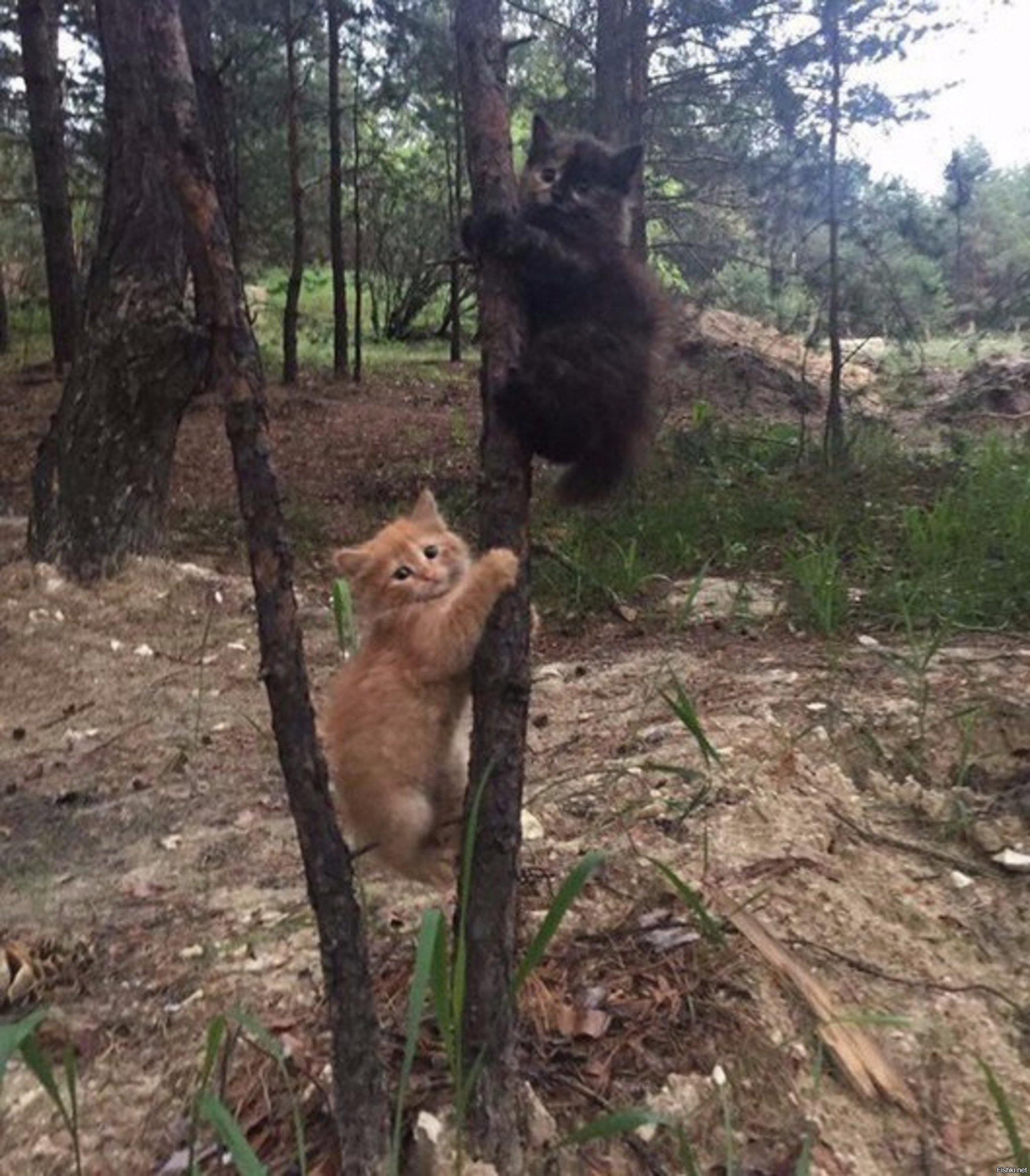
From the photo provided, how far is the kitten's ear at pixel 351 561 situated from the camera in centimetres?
346

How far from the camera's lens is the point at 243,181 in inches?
686

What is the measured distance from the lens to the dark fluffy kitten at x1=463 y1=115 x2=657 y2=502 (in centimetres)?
266

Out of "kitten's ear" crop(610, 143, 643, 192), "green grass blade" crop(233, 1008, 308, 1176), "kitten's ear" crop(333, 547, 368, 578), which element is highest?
"kitten's ear" crop(610, 143, 643, 192)

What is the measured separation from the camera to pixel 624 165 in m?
4.57

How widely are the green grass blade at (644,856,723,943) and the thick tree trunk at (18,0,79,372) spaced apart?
11581 millimetres

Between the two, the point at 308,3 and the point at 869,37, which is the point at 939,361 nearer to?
the point at 869,37

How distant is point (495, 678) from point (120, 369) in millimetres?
5056

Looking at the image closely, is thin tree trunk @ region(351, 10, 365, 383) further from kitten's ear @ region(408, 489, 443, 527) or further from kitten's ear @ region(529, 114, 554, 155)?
kitten's ear @ region(408, 489, 443, 527)

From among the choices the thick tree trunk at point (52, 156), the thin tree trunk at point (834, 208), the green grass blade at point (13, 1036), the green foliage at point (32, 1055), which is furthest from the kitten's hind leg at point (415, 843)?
the thick tree trunk at point (52, 156)

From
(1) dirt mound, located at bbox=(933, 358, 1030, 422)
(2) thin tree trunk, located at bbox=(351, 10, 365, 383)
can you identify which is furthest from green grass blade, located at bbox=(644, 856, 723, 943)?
(2) thin tree trunk, located at bbox=(351, 10, 365, 383)

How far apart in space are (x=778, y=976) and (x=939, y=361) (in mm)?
14701

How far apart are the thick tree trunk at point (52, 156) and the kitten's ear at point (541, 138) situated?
29.4ft

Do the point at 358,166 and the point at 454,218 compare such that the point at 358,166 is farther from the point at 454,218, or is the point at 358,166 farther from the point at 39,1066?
the point at 39,1066

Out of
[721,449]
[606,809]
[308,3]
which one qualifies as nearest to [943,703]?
[606,809]
